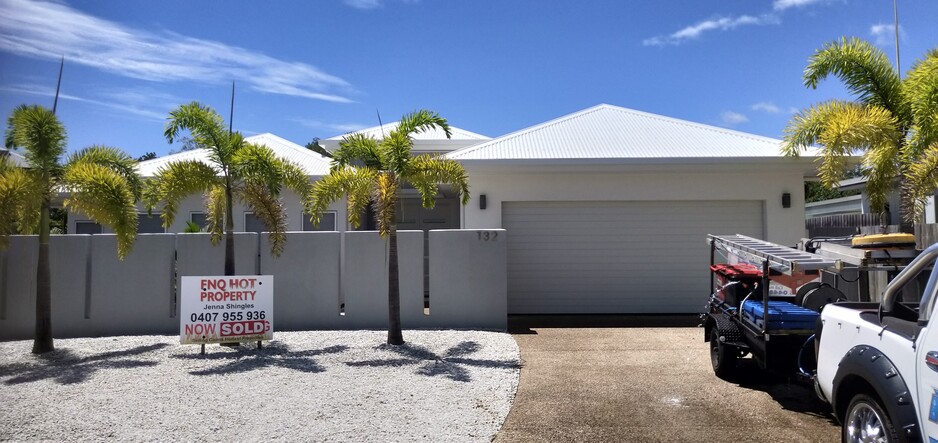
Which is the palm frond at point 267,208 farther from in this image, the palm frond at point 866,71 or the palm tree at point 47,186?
the palm frond at point 866,71

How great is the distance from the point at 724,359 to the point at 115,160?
935 centimetres

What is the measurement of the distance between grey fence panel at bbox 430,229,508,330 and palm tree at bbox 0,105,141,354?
498 cm

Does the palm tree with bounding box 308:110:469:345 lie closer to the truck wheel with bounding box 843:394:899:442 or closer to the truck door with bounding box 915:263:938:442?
the truck wheel with bounding box 843:394:899:442

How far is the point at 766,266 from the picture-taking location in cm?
648

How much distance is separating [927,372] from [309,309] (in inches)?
383

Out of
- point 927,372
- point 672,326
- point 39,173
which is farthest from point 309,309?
point 927,372

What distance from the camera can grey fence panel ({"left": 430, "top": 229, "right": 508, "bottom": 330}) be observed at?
38.2 ft

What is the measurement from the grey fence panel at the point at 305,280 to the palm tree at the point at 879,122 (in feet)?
26.5

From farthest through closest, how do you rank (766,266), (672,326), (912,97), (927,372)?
(672,326), (912,97), (766,266), (927,372)

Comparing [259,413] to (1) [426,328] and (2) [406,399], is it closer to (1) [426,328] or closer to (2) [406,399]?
(2) [406,399]

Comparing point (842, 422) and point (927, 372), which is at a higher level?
point (927, 372)

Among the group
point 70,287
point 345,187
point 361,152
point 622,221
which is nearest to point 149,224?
point 70,287

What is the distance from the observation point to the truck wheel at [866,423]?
4090 millimetres

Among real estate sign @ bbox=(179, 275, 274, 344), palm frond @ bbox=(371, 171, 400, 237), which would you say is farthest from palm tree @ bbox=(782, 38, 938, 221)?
real estate sign @ bbox=(179, 275, 274, 344)
